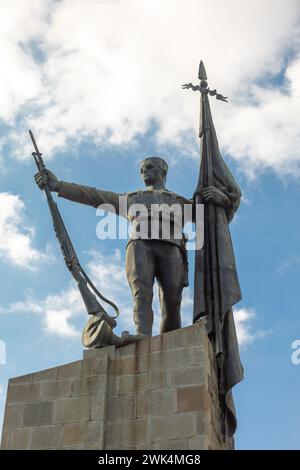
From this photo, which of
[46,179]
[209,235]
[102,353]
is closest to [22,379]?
[102,353]

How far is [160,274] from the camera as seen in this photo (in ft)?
39.5

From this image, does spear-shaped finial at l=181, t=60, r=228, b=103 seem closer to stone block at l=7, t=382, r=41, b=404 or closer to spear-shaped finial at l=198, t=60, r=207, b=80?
spear-shaped finial at l=198, t=60, r=207, b=80

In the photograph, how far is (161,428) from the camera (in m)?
9.91

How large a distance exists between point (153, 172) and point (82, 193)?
3.95 feet

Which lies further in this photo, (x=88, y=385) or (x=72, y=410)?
(x=88, y=385)

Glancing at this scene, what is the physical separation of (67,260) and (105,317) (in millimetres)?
1216

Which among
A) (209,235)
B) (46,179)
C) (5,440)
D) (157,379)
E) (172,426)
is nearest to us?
(172,426)

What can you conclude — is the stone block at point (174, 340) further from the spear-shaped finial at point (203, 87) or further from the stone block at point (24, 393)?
the spear-shaped finial at point (203, 87)

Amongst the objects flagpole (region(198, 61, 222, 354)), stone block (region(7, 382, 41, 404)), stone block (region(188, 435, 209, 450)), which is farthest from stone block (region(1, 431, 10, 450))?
flagpole (region(198, 61, 222, 354))

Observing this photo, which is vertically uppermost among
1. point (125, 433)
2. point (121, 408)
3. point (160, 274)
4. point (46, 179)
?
point (46, 179)

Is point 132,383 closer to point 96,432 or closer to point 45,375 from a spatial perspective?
point 96,432

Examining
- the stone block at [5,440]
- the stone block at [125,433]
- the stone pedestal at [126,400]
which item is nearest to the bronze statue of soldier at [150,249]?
the stone pedestal at [126,400]

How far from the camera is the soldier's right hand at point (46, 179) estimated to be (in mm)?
12562
